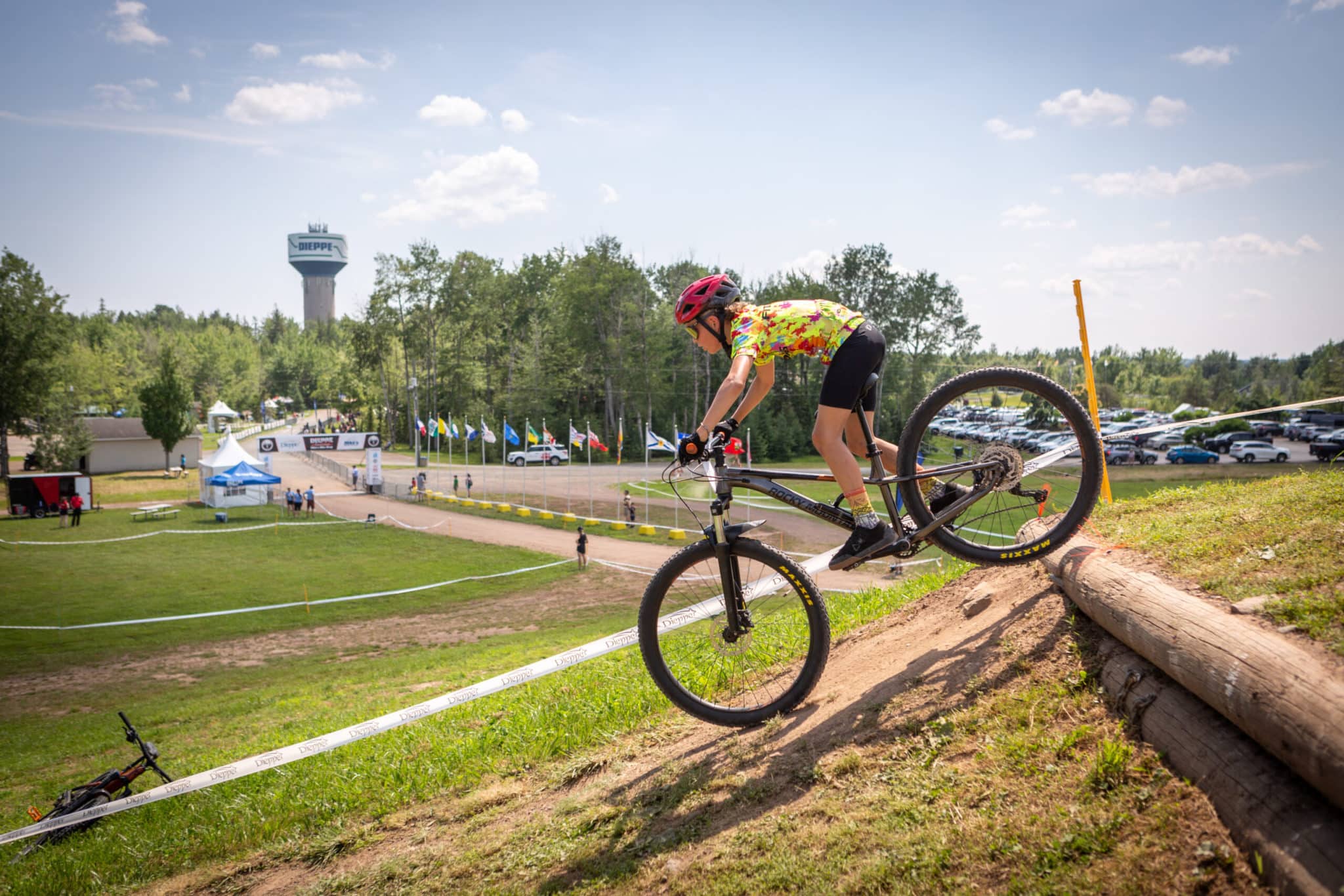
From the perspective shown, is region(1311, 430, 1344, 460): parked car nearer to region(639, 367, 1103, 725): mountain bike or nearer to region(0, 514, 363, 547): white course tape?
region(639, 367, 1103, 725): mountain bike

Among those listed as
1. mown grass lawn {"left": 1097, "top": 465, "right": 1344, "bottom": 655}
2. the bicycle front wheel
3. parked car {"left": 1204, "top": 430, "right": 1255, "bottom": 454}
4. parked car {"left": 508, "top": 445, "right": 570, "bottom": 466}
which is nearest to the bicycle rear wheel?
mown grass lawn {"left": 1097, "top": 465, "right": 1344, "bottom": 655}

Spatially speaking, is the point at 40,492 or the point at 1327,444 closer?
the point at 1327,444

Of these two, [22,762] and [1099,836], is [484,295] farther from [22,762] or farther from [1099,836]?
[1099,836]

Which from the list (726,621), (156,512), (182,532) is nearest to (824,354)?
(726,621)

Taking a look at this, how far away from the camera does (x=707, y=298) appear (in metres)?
5.32

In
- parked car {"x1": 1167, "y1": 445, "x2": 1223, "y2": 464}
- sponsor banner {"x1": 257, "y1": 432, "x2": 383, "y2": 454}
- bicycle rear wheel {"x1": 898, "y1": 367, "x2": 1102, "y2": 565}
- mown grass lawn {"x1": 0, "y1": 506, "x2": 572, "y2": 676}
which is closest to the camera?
bicycle rear wheel {"x1": 898, "y1": 367, "x2": 1102, "y2": 565}

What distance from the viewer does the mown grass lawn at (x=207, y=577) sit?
76.1 ft

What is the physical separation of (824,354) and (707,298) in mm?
907

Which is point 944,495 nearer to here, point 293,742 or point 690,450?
point 690,450

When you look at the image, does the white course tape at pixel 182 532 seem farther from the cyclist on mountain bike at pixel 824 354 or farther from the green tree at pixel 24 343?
the cyclist on mountain bike at pixel 824 354

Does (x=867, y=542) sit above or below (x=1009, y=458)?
below

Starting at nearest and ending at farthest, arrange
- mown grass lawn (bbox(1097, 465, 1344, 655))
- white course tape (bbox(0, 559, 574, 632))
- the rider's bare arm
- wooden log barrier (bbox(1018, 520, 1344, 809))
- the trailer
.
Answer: wooden log barrier (bbox(1018, 520, 1344, 809))
mown grass lawn (bbox(1097, 465, 1344, 655))
the rider's bare arm
white course tape (bbox(0, 559, 574, 632))
the trailer

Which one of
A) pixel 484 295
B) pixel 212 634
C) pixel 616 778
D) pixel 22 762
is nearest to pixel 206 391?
pixel 484 295

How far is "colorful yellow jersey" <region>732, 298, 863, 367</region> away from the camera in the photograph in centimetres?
520
